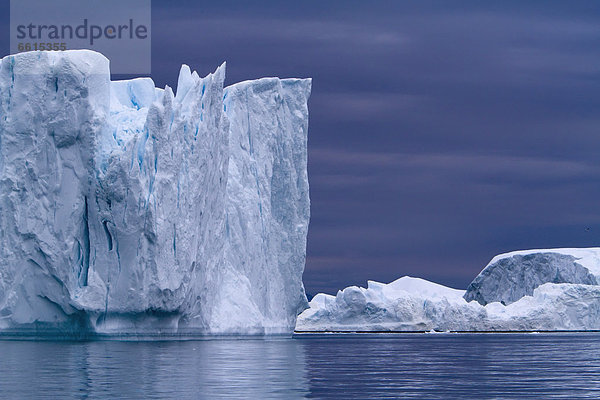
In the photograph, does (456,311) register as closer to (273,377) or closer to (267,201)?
(267,201)

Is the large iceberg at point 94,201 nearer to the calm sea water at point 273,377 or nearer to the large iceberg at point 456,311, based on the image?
the calm sea water at point 273,377

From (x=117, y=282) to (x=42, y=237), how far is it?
219 centimetres

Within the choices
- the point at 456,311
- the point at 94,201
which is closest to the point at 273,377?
the point at 94,201

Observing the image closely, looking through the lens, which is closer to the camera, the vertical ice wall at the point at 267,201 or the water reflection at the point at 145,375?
the water reflection at the point at 145,375

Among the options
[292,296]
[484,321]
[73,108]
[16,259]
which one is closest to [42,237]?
[16,259]

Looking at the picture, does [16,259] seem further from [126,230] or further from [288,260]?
[288,260]

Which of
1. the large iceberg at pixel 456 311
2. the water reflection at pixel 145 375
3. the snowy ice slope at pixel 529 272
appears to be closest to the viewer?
the water reflection at pixel 145 375

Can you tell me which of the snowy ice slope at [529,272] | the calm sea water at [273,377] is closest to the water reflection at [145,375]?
the calm sea water at [273,377]

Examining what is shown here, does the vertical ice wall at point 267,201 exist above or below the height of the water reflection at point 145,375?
above

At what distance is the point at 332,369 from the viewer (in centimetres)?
1576

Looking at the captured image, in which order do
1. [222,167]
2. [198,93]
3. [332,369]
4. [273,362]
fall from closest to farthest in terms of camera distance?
1. [332,369]
2. [273,362]
3. [198,93]
4. [222,167]

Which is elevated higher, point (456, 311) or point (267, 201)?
point (267, 201)

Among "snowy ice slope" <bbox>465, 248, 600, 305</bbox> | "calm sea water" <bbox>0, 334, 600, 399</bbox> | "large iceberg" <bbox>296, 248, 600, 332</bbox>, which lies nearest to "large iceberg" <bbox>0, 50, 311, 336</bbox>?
"calm sea water" <bbox>0, 334, 600, 399</bbox>

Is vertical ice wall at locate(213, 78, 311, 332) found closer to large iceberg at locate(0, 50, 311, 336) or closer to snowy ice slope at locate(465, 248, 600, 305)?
large iceberg at locate(0, 50, 311, 336)
